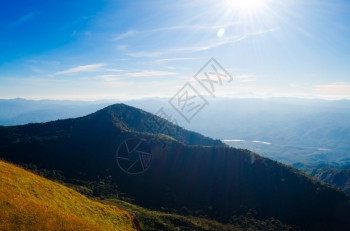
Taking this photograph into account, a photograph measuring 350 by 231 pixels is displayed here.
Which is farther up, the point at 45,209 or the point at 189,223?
the point at 45,209

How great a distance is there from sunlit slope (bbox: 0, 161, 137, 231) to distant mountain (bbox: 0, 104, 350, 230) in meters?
94.4

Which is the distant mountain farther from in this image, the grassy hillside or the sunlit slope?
the sunlit slope

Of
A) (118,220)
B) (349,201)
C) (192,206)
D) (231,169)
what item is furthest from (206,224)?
(349,201)

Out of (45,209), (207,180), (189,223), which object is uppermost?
(45,209)

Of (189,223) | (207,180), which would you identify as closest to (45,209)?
(189,223)

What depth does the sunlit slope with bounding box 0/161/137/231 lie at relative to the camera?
3425 cm

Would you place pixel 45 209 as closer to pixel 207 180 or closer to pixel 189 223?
pixel 189 223

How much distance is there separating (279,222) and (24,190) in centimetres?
13078

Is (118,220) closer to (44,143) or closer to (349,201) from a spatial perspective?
(349,201)

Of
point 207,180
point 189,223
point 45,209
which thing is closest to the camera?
point 45,209

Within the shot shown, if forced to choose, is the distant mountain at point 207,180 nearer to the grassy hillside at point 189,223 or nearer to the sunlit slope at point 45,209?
the grassy hillside at point 189,223

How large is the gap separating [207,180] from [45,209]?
14221 cm

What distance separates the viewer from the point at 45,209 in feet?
128

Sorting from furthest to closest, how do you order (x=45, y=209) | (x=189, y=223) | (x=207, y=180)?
(x=207, y=180), (x=189, y=223), (x=45, y=209)
